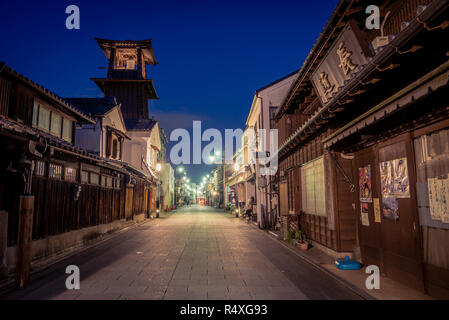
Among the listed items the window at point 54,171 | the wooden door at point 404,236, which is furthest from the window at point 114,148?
the wooden door at point 404,236

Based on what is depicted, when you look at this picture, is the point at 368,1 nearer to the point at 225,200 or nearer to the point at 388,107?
the point at 388,107

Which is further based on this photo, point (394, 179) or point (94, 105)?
point (94, 105)

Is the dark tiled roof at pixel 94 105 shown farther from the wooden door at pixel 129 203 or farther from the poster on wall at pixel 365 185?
the poster on wall at pixel 365 185

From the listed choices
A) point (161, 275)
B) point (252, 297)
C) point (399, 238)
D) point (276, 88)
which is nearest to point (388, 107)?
point (399, 238)

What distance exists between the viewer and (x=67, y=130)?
17.1m

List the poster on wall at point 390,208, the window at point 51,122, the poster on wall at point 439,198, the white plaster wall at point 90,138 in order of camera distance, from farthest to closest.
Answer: the white plaster wall at point 90,138
the window at point 51,122
the poster on wall at point 390,208
the poster on wall at point 439,198

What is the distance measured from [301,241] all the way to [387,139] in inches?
263

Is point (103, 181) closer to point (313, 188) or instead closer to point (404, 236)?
point (313, 188)

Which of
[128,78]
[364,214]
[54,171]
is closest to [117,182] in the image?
[54,171]

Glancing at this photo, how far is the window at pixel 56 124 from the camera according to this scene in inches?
604

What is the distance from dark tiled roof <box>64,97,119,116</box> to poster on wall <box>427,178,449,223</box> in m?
22.5

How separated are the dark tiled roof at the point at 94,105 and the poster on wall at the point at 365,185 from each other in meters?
20.4

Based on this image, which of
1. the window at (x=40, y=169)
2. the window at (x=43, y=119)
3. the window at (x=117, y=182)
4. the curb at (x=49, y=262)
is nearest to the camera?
the curb at (x=49, y=262)

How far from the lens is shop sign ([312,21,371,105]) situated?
725cm
